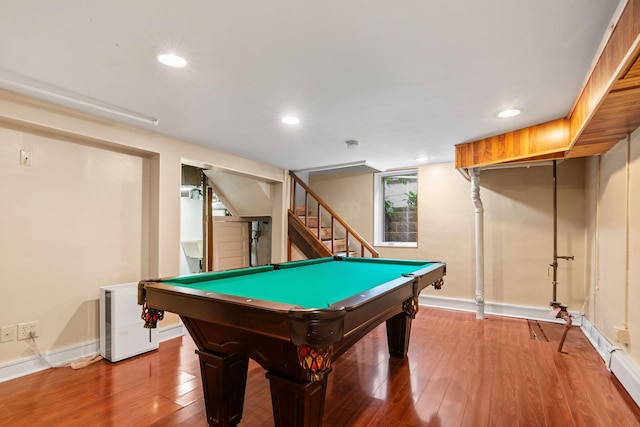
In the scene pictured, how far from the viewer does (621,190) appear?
8.02ft

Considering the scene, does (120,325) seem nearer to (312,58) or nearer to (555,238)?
(312,58)

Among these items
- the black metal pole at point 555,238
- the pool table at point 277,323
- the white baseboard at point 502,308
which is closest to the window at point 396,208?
the white baseboard at point 502,308

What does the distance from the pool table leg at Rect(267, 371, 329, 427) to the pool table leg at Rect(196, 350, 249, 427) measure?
0.40 metres

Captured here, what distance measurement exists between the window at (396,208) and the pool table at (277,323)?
9.29ft

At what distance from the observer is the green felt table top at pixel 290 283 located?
5.05 feet

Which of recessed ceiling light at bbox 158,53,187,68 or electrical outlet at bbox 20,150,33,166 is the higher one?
recessed ceiling light at bbox 158,53,187,68

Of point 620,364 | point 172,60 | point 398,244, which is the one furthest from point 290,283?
point 398,244

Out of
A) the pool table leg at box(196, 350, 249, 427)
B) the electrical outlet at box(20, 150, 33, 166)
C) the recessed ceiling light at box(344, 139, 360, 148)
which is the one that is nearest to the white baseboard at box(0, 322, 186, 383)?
the electrical outlet at box(20, 150, 33, 166)

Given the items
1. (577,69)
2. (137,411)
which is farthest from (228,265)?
(577,69)

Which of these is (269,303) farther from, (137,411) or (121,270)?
(121,270)

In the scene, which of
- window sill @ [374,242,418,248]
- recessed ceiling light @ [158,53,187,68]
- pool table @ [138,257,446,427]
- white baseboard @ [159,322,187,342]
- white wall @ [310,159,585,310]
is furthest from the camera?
window sill @ [374,242,418,248]

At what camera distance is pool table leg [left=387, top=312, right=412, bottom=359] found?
2646 mm

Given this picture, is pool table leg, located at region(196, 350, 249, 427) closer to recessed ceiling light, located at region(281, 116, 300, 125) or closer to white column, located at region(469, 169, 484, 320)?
recessed ceiling light, located at region(281, 116, 300, 125)

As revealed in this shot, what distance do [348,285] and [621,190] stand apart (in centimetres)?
241
